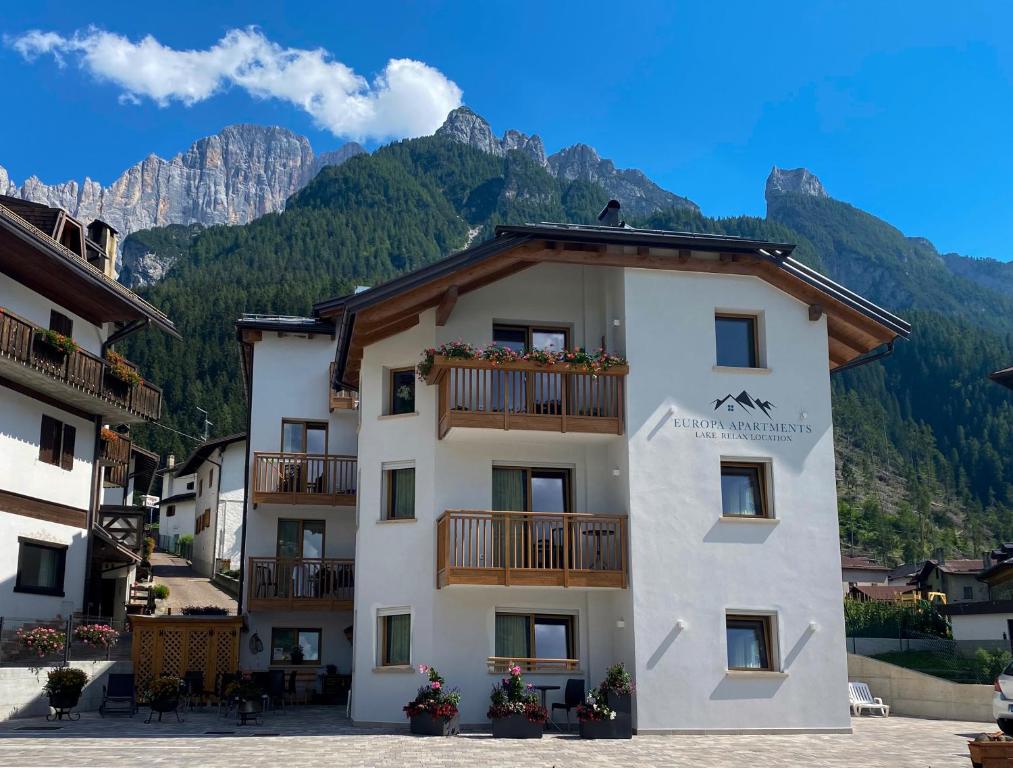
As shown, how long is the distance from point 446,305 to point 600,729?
8697 millimetres

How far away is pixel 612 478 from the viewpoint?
22.3 meters

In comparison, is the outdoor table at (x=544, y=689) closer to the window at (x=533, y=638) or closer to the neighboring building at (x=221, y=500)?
the window at (x=533, y=638)

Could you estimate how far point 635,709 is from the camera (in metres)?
20.3

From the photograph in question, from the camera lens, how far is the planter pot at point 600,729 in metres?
19.5

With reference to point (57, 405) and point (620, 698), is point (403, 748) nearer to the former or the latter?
point (620, 698)

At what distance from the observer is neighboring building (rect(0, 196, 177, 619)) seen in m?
26.6

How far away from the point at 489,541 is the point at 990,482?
112 meters

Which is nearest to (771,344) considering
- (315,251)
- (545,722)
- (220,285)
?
(545,722)

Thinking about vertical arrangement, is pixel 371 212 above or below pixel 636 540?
above

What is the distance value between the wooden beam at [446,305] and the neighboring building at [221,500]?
2287 cm

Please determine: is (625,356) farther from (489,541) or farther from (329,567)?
(329,567)

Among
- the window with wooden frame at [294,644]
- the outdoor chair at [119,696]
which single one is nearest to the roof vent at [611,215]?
the window with wooden frame at [294,644]

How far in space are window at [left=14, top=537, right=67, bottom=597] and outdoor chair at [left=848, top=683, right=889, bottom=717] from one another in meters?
19.9

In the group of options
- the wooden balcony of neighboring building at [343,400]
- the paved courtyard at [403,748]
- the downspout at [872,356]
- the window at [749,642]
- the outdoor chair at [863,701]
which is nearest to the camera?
the paved courtyard at [403,748]
